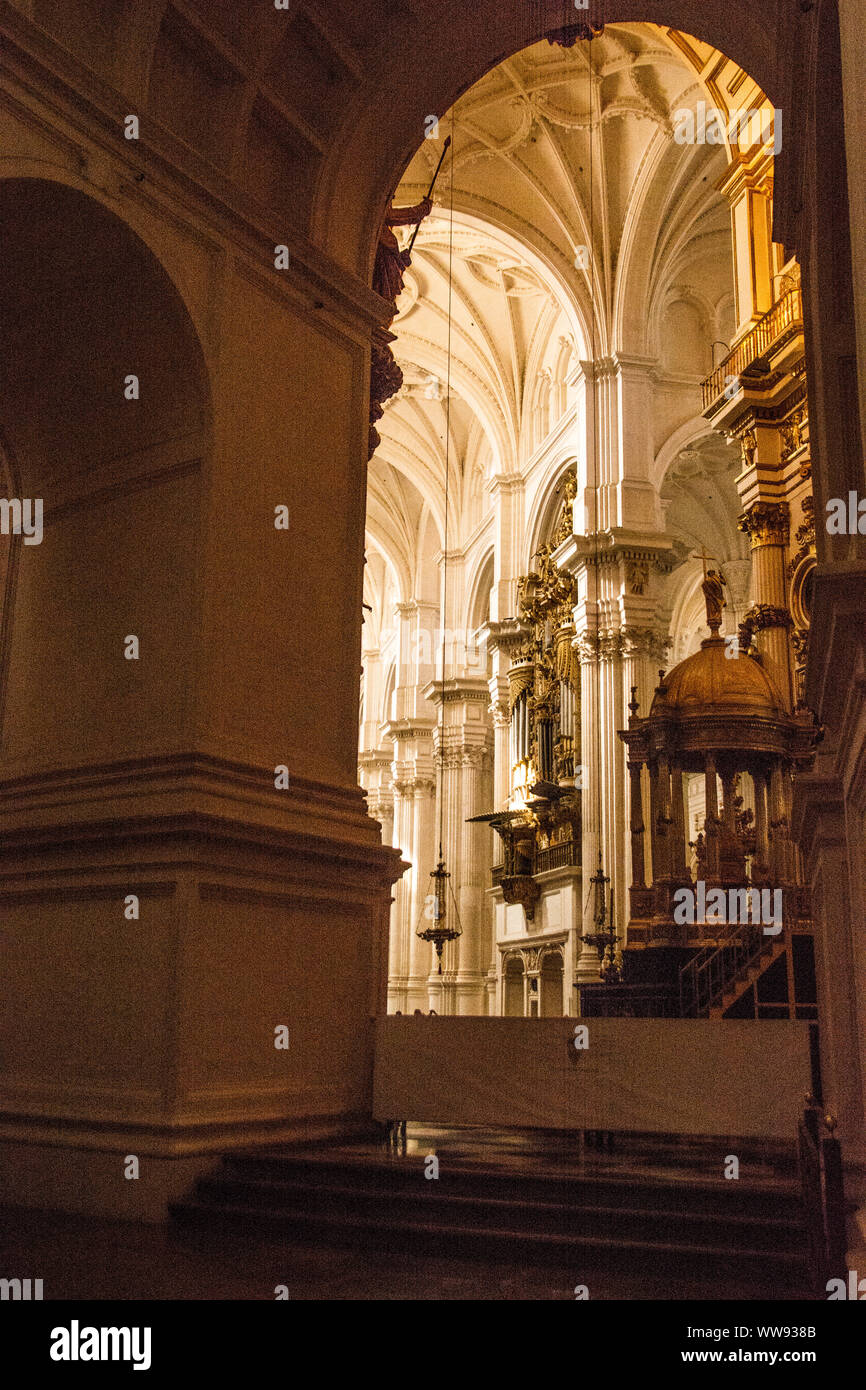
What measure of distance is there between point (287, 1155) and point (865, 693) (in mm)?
3520

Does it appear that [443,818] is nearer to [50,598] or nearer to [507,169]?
[507,169]

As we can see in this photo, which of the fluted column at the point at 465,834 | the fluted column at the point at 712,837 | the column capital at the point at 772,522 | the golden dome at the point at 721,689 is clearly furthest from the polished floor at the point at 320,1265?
the fluted column at the point at 465,834

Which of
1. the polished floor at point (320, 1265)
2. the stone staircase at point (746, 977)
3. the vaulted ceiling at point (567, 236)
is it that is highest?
Answer: the vaulted ceiling at point (567, 236)

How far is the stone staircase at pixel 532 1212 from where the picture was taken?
469 centimetres

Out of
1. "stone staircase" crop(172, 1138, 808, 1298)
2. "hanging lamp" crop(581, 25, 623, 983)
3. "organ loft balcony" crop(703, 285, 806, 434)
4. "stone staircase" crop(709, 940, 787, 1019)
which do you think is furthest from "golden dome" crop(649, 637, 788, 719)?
"stone staircase" crop(172, 1138, 808, 1298)

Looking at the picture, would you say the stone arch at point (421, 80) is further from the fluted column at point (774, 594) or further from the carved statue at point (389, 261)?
the fluted column at point (774, 594)

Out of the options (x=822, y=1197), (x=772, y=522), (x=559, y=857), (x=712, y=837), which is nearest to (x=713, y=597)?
(x=772, y=522)

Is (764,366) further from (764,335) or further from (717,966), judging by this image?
(717,966)

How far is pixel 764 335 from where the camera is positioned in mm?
15414

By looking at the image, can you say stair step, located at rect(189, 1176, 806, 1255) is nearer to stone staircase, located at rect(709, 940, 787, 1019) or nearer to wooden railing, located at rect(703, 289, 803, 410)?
stone staircase, located at rect(709, 940, 787, 1019)

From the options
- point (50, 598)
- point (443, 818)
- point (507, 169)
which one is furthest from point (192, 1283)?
point (443, 818)

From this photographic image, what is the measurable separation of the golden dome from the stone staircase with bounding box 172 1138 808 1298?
909 centimetres

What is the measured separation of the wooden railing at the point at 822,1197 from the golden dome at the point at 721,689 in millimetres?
10183

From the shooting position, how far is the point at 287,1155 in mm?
5953
